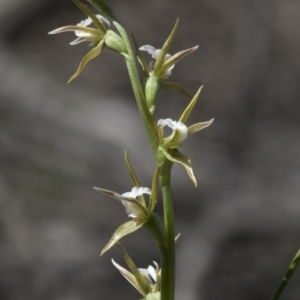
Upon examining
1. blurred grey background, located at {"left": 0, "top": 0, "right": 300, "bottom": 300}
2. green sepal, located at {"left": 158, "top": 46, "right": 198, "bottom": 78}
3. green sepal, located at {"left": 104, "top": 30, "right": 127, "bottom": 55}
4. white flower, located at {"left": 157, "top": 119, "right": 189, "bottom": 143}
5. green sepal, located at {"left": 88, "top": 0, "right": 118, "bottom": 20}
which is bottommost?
blurred grey background, located at {"left": 0, "top": 0, "right": 300, "bottom": 300}

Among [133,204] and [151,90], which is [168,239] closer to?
[133,204]

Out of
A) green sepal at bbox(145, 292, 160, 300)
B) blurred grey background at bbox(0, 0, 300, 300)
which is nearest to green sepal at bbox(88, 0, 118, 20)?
green sepal at bbox(145, 292, 160, 300)

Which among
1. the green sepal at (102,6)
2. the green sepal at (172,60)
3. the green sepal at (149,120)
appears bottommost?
the green sepal at (149,120)

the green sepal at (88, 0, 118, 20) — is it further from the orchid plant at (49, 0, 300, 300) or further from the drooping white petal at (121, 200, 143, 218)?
the drooping white petal at (121, 200, 143, 218)

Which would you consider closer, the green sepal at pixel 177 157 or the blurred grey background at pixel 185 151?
the green sepal at pixel 177 157

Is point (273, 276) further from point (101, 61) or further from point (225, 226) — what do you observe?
point (101, 61)

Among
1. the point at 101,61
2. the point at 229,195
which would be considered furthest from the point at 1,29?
the point at 229,195

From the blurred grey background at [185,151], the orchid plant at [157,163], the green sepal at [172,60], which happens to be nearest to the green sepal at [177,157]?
the orchid plant at [157,163]

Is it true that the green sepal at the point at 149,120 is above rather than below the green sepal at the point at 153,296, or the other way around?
above

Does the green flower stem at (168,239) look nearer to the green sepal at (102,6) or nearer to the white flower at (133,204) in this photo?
the white flower at (133,204)

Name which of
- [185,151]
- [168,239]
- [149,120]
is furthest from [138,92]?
[185,151]
